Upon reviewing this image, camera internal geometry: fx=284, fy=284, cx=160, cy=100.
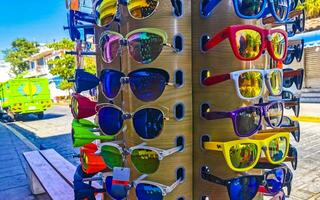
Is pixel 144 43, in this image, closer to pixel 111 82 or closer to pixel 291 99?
pixel 111 82

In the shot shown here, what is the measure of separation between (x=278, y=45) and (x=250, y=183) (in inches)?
18.4

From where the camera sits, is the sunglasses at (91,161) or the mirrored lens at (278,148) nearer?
the mirrored lens at (278,148)

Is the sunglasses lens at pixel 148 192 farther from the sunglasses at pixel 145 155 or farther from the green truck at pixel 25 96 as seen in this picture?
the green truck at pixel 25 96

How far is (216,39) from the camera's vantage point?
90 centimetres

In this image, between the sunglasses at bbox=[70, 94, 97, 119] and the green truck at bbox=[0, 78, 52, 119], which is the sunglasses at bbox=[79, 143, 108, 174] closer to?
the sunglasses at bbox=[70, 94, 97, 119]

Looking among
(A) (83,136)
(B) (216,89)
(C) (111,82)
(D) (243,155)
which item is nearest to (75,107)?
(A) (83,136)

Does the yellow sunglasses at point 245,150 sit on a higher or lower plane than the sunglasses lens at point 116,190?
higher

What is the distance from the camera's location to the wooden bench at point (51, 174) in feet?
8.05

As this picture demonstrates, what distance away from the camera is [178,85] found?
980 millimetres

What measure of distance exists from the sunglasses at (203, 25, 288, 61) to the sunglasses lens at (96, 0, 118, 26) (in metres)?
0.38

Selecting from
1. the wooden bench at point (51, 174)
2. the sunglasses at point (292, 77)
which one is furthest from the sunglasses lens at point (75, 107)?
the wooden bench at point (51, 174)

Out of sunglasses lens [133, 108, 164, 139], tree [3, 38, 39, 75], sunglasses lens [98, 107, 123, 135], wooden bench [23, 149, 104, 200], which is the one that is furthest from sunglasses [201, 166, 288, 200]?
tree [3, 38, 39, 75]

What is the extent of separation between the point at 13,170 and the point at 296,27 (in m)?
5.34

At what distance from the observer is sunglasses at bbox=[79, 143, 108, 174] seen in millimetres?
1213
